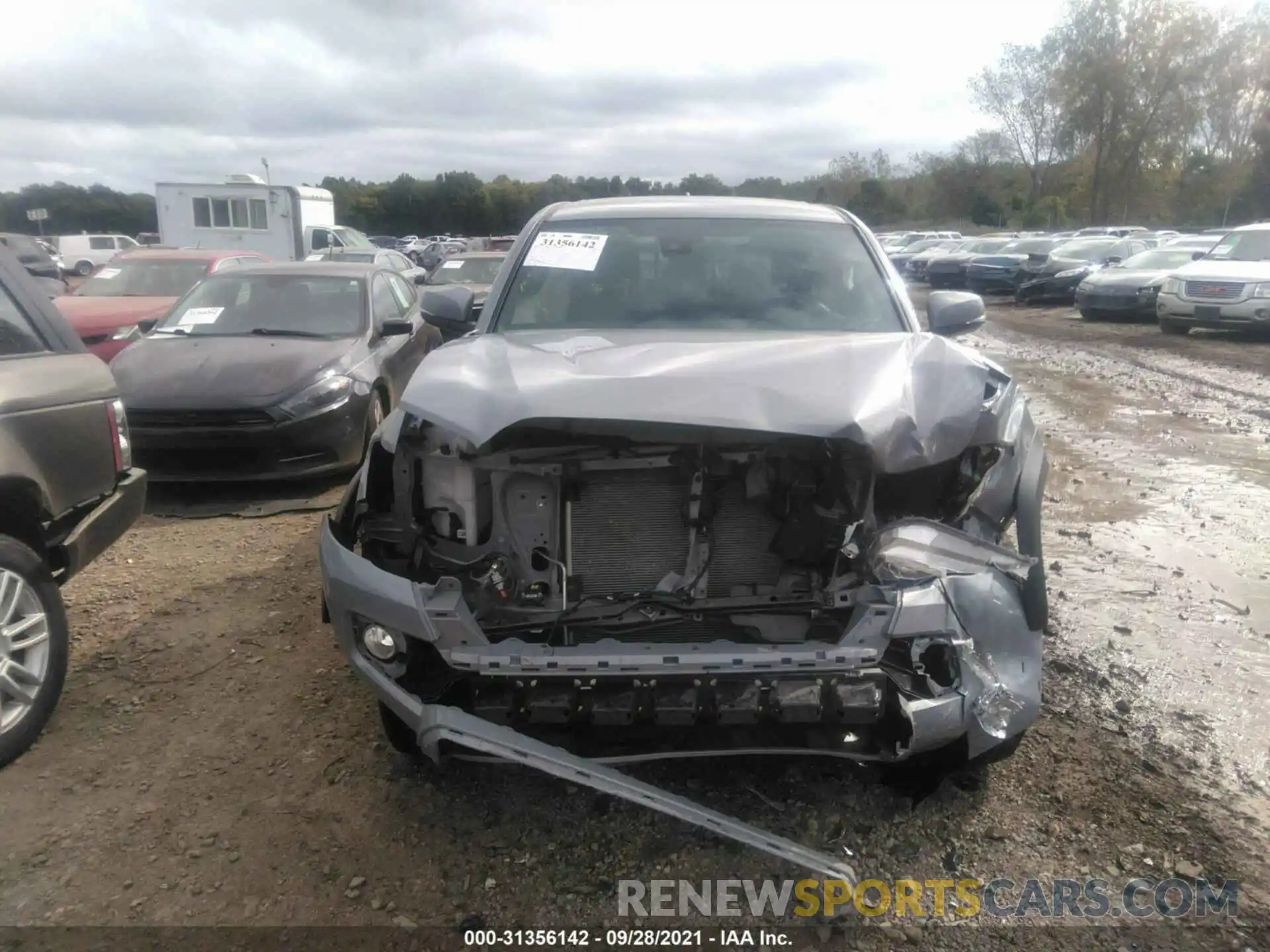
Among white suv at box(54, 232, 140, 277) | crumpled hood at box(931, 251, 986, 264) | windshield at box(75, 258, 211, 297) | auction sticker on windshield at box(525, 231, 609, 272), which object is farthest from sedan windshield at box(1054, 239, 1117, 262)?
white suv at box(54, 232, 140, 277)

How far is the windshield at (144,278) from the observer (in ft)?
32.1

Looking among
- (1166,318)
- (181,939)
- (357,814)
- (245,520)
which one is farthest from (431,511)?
(1166,318)

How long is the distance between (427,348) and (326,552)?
18.0 ft

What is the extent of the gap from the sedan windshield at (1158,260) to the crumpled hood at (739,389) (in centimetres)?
1741

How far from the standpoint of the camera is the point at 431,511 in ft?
9.71

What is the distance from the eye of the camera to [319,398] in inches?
237

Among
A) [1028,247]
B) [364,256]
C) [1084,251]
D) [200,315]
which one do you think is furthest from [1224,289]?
[364,256]

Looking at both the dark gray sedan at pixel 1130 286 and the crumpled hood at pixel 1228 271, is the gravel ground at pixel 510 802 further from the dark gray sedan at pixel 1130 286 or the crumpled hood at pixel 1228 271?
the dark gray sedan at pixel 1130 286

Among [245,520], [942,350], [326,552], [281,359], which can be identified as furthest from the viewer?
[281,359]

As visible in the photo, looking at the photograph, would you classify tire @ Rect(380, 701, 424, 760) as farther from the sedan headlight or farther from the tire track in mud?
the sedan headlight

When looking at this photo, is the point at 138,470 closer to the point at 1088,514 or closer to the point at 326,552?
the point at 326,552

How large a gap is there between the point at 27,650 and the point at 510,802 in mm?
1745

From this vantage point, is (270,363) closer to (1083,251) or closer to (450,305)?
(450,305)

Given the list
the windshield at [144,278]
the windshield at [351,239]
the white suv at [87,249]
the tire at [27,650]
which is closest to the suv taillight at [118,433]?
the tire at [27,650]
